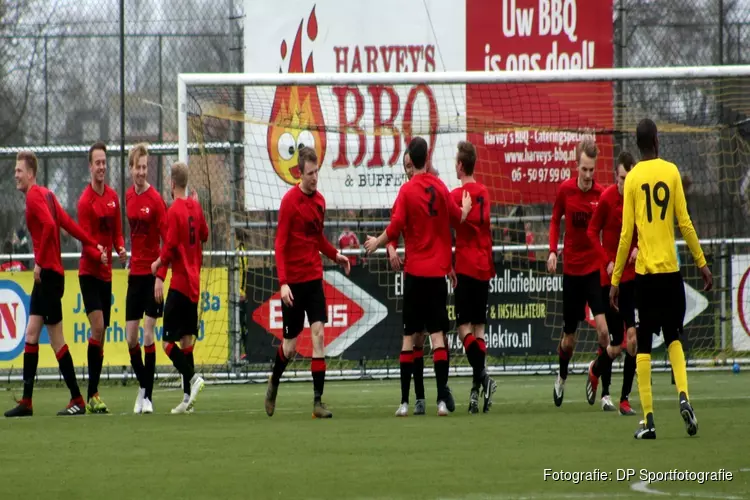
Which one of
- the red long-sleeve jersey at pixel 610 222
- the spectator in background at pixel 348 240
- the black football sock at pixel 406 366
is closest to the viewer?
the black football sock at pixel 406 366

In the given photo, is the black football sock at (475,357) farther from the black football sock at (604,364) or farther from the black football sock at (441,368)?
the black football sock at (604,364)

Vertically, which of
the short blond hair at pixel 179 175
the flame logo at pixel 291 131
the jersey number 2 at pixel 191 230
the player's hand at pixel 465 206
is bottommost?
the jersey number 2 at pixel 191 230

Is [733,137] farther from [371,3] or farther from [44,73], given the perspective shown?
[44,73]

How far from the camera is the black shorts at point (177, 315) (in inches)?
420

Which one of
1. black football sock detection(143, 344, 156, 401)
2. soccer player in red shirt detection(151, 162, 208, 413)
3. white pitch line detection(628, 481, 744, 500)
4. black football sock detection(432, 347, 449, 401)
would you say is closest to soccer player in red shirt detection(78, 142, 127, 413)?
black football sock detection(143, 344, 156, 401)

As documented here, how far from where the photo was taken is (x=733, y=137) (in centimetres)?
1587

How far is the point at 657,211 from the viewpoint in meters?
7.79

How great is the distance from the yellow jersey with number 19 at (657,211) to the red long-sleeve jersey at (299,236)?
2.96 meters

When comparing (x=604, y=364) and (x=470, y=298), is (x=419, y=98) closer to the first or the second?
(x=470, y=298)

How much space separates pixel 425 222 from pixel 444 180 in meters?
6.65

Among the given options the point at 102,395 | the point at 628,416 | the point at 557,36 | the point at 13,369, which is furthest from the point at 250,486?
the point at 557,36

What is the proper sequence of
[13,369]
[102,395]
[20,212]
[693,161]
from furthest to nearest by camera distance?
[20,212], [693,161], [13,369], [102,395]

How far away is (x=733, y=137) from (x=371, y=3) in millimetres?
5276

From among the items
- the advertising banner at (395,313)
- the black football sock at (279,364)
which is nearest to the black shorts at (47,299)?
the black football sock at (279,364)
